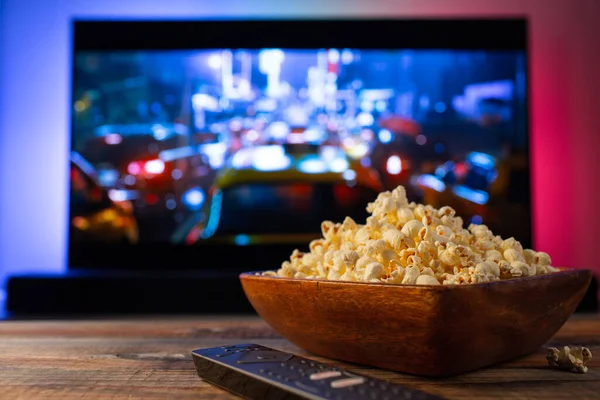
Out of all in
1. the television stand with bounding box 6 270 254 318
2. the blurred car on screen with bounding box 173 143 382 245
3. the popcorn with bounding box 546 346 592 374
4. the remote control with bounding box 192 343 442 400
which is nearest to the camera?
the remote control with bounding box 192 343 442 400

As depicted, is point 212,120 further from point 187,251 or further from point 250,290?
point 250,290

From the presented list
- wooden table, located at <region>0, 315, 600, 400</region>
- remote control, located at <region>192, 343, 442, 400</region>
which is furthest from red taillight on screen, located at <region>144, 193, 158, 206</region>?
remote control, located at <region>192, 343, 442, 400</region>

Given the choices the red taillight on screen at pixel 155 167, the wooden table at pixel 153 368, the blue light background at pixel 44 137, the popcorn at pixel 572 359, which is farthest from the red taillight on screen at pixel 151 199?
the popcorn at pixel 572 359

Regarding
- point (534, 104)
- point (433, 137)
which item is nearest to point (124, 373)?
point (433, 137)

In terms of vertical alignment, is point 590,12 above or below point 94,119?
above

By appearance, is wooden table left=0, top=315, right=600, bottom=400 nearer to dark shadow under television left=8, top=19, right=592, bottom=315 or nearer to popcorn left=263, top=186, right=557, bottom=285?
popcorn left=263, top=186, right=557, bottom=285

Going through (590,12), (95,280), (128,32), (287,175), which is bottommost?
(95,280)

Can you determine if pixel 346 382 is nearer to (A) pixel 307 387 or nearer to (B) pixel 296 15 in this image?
(A) pixel 307 387
